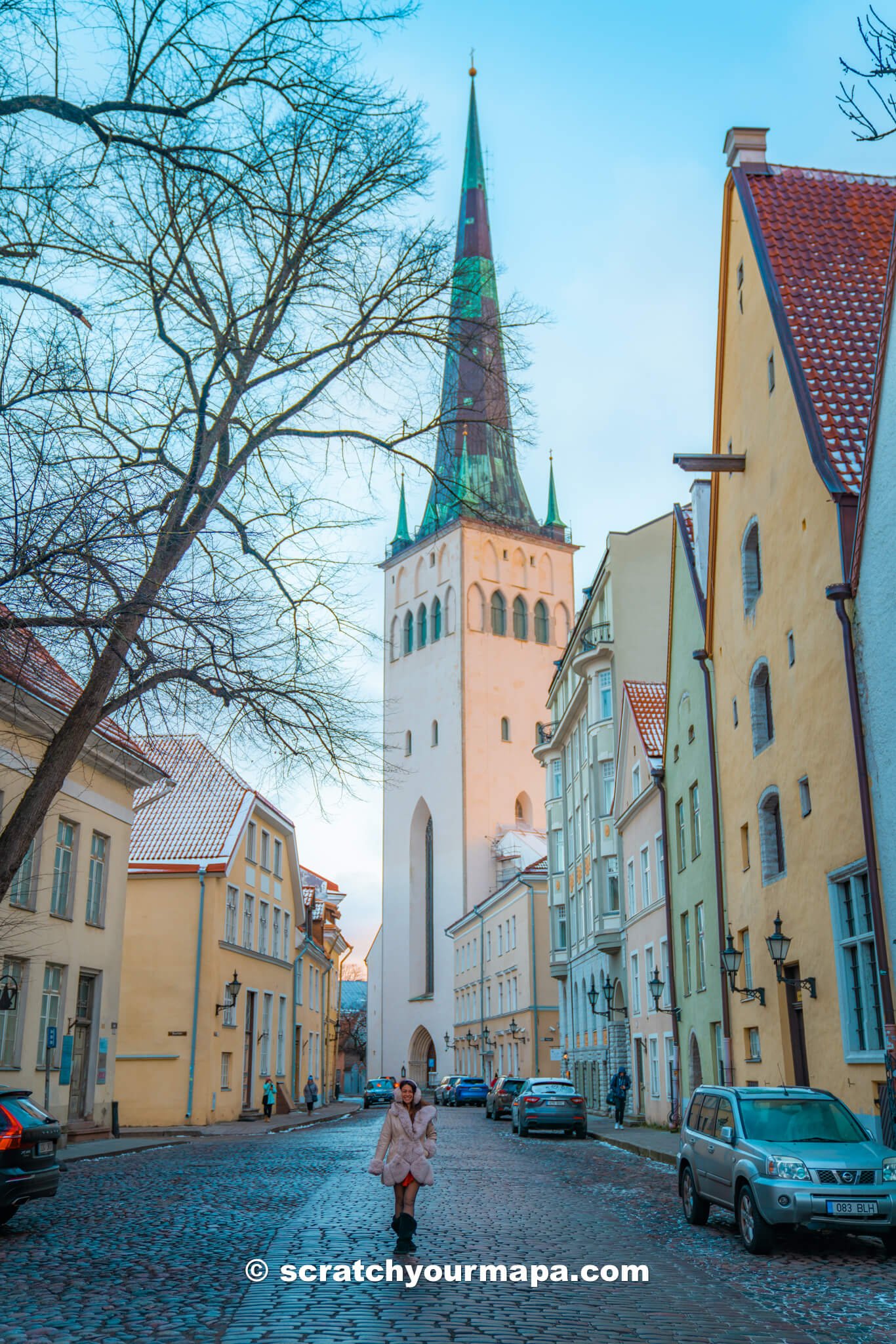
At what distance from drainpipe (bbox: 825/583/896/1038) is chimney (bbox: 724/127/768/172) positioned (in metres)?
10.6

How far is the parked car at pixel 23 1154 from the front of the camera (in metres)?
11.6

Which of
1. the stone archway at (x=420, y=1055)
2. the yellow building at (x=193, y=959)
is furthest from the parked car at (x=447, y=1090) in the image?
the stone archway at (x=420, y=1055)

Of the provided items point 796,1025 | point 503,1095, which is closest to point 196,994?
point 503,1095

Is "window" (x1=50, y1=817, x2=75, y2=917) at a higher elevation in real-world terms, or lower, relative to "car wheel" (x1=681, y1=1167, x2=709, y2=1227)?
higher

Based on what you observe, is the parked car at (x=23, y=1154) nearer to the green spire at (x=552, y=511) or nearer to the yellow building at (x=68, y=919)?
the yellow building at (x=68, y=919)

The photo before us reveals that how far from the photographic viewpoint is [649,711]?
36.1 m

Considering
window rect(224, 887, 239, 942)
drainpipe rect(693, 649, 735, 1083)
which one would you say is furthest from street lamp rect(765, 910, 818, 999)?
window rect(224, 887, 239, 942)

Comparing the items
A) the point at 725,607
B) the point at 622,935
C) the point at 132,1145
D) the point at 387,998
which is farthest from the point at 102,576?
the point at 387,998

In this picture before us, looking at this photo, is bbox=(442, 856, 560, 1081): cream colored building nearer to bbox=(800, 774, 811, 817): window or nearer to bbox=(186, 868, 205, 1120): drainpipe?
bbox=(186, 868, 205, 1120): drainpipe

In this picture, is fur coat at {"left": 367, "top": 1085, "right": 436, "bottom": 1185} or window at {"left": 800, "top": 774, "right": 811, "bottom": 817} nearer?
fur coat at {"left": 367, "top": 1085, "right": 436, "bottom": 1185}

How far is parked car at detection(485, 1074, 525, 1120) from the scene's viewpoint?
42.7 m

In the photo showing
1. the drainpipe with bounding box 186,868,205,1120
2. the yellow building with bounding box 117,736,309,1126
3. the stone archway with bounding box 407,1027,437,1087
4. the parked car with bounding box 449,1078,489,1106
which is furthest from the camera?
the stone archway with bounding box 407,1027,437,1087

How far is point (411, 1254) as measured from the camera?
9922 millimetres

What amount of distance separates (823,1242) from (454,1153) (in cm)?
1414
